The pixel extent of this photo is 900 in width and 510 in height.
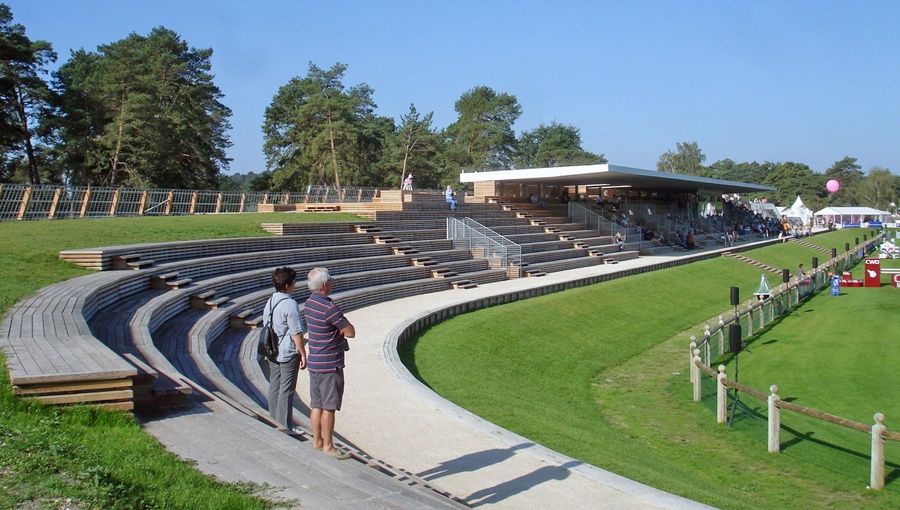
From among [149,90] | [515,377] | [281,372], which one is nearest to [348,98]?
[149,90]

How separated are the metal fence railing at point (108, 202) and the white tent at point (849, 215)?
9284 centimetres

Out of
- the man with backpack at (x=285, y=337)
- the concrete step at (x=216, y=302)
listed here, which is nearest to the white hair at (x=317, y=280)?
the man with backpack at (x=285, y=337)

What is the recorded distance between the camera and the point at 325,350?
20.4 ft

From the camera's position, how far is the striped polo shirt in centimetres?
618

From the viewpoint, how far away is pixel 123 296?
12.7 m

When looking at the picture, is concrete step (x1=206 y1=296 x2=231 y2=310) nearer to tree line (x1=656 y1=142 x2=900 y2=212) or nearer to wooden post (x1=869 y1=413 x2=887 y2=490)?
wooden post (x1=869 y1=413 x2=887 y2=490)

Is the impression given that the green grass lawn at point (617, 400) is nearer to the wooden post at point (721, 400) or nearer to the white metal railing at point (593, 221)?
the wooden post at point (721, 400)

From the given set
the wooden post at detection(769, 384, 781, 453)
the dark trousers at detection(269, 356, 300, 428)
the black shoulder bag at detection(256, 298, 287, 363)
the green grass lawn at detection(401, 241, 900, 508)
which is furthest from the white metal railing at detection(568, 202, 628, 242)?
the black shoulder bag at detection(256, 298, 287, 363)

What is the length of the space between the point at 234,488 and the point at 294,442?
4.14 feet

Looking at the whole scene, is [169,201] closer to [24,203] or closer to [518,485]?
[24,203]

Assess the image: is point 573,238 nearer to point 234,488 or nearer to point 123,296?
point 123,296

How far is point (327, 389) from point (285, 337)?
0.71 meters

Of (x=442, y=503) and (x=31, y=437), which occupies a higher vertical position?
(x=31, y=437)

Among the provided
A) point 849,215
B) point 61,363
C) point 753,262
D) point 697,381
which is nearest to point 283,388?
point 61,363
